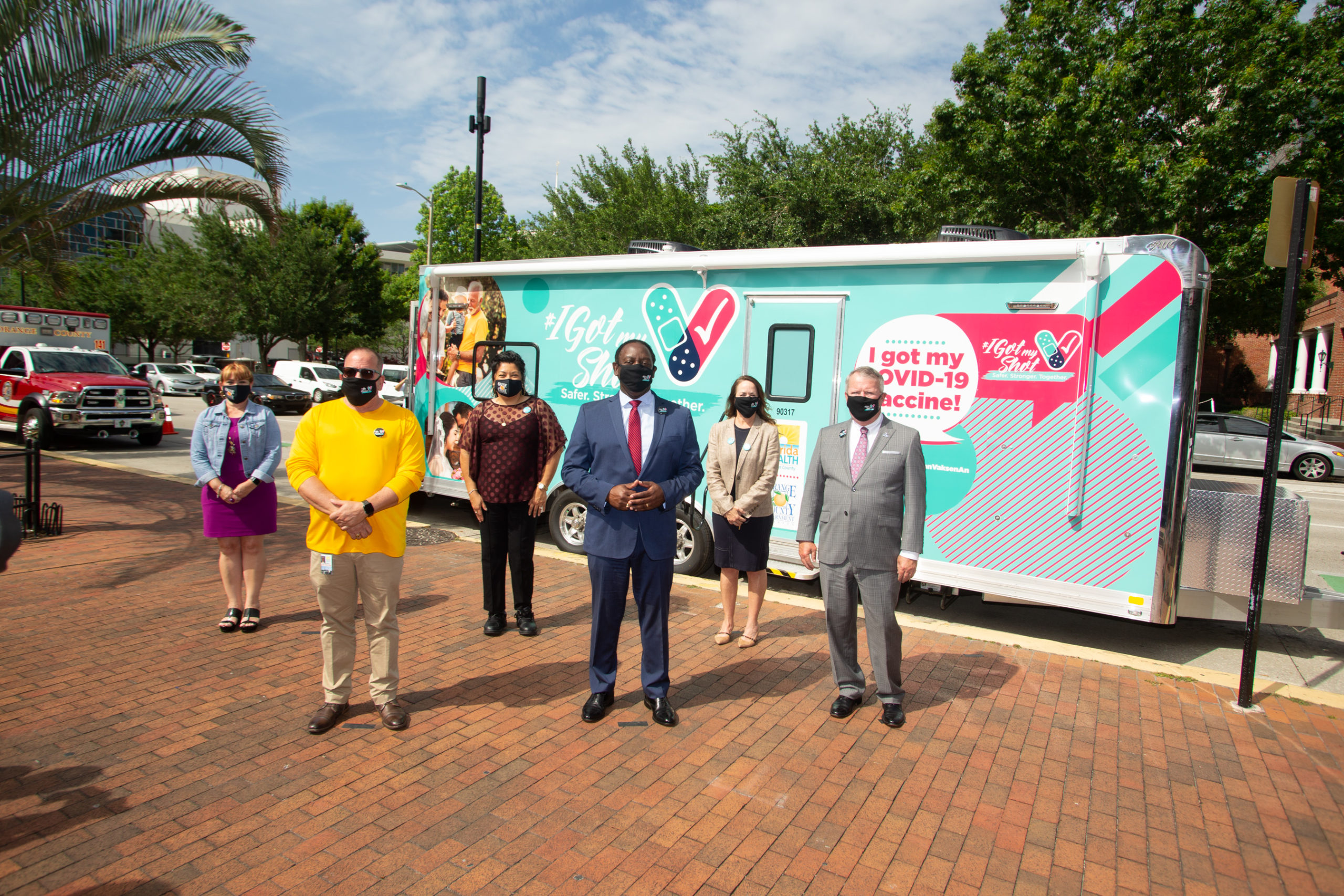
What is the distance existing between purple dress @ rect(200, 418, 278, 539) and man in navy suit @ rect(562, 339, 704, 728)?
247 centimetres

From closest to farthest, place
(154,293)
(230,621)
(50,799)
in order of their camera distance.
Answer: (50,799), (230,621), (154,293)

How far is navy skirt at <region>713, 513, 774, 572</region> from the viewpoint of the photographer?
5.45 m

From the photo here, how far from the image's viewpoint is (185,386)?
34406 mm

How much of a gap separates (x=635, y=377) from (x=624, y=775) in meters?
1.95

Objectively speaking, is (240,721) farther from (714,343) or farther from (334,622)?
(714,343)

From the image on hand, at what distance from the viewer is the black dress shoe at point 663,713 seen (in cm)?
426

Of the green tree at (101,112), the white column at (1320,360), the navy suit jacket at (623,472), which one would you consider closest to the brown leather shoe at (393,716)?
the navy suit jacket at (623,472)

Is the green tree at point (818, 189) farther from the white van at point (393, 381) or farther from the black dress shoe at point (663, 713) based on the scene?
the black dress shoe at point (663, 713)

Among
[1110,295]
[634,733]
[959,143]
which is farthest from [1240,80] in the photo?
[634,733]

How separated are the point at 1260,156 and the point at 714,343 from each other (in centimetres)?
1422

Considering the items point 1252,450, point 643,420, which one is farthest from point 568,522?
point 1252,450

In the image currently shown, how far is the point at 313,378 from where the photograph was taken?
100 ft

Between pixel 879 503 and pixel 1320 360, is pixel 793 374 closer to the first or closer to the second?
pixel 879 503

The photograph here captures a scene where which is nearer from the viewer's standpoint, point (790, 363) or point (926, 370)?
point (926, 370)
